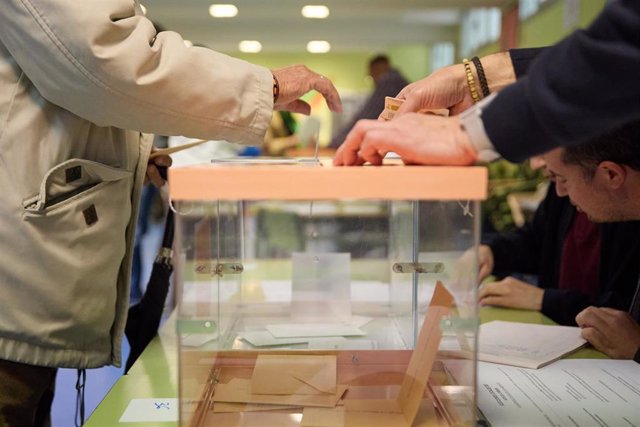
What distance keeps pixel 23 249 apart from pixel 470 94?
2.82 feet

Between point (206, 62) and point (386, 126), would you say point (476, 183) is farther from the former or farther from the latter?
point (206, 62)

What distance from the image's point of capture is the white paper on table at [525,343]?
1314 millimetres

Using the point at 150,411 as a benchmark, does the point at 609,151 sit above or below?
above

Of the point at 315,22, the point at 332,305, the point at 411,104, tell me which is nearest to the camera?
the point at 411,104

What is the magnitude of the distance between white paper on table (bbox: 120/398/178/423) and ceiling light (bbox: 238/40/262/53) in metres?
9.03

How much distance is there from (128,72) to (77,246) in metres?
0.32

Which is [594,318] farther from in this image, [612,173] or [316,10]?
[316,10]

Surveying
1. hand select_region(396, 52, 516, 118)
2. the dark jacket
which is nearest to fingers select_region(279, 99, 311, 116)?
hand select_region(396, 52, 516, 118)

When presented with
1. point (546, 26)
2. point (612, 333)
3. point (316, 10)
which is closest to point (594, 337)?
point (612, 333)

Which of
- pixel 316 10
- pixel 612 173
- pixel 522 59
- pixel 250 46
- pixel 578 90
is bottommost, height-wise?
pixel 612 173

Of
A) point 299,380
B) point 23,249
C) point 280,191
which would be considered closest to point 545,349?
point 299,380

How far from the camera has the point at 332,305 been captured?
4.84 feet

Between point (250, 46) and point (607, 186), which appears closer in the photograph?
point (607, 186)

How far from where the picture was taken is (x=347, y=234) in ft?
4.75
